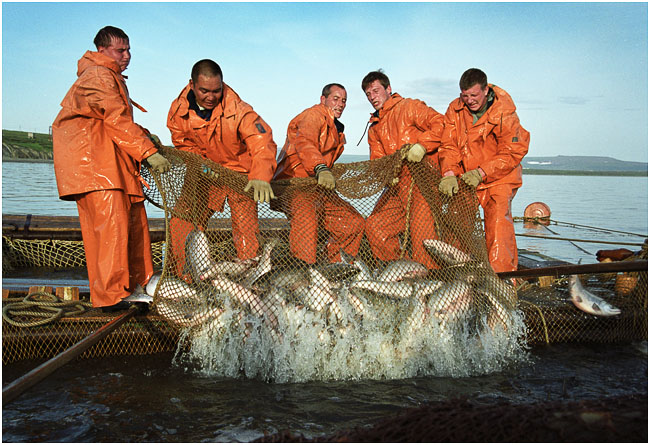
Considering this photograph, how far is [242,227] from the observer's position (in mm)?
5047

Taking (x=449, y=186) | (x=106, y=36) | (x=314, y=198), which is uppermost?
(x=106, y=36)

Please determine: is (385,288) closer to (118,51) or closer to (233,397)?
(233,397)

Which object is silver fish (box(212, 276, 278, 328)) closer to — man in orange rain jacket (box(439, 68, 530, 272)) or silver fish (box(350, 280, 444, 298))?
silver fish (box(350, 280, 444, 298))

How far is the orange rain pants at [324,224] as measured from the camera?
198 inches

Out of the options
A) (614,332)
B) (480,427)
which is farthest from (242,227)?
(614,332)

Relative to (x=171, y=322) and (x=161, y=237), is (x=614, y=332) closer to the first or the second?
(x=171, y=322)

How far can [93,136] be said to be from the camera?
4820mm

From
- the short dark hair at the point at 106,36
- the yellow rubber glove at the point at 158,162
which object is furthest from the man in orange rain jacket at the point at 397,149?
the short dark hair at the point at 106,36

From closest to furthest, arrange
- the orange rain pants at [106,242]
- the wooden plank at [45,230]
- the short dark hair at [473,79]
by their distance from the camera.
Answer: the orange rain pants at [106,242] < the short dark hair at [473,79] < the wooden plank at [45,230]

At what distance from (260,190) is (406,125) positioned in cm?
210

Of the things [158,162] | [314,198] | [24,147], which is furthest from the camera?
[24,147]

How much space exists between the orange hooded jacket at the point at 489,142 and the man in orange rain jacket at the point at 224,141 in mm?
1960

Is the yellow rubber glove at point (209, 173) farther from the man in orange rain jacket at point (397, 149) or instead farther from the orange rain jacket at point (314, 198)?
the man in orange rain jacket at point (397, 149)

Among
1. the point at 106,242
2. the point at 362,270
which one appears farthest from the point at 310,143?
the point at 106,242
